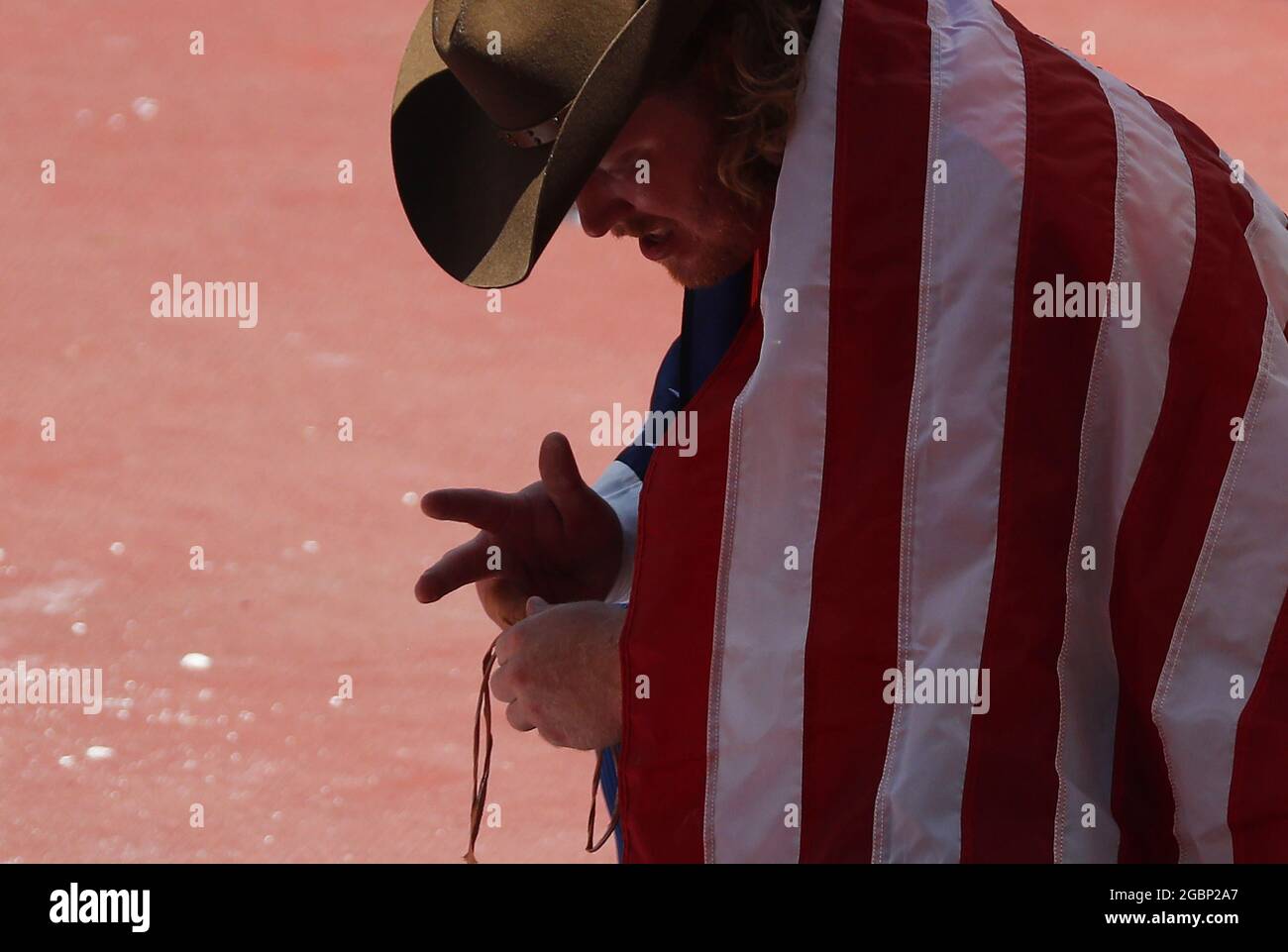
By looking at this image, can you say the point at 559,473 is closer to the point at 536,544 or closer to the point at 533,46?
the point at 536,544

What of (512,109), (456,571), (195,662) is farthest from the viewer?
Answer: (195,662)

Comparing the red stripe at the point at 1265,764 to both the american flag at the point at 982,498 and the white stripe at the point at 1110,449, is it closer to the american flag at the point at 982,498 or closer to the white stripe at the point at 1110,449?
the american flag at the point at 982,498

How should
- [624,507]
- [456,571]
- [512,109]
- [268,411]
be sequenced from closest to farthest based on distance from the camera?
[512,109] < [456,571] < [624,507] < [268,411]

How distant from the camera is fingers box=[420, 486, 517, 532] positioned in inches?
70.7

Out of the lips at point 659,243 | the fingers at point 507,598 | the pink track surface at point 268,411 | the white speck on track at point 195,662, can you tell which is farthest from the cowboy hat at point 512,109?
the white speck on track at point 195,662

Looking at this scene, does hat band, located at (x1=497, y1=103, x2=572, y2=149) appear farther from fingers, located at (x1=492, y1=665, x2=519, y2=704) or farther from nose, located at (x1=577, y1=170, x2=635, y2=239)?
fingers, located at (x1=492, y1=665, x2=519, y2=704)

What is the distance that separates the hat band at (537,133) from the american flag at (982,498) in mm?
246

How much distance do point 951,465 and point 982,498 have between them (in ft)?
0.13

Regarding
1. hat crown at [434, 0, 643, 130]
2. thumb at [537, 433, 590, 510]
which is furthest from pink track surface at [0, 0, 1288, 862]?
hat crown at [434, 0, 643, 130]

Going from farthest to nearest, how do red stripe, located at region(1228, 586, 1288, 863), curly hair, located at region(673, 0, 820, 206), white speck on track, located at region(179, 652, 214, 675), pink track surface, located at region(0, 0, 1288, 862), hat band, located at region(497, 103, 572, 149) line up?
white speck on track, located at region(179, 652, 214, 675) → pink track surface, located at region(0, 0, 1288, 862) → hat band, located at region(497, 103, 572, 149) → curly hair, located at region(673, 0, 820, 206) → red stripe, located at region(1228, 586, 1288, 863)

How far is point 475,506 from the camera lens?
1833mm

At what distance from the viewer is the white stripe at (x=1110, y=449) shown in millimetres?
1428

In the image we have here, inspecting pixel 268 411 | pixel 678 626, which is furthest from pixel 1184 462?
pixel 268 411

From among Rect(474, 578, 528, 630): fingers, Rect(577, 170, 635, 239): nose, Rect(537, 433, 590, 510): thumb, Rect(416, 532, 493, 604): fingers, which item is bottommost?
Rect(474, 578, 528, 630): fingers
